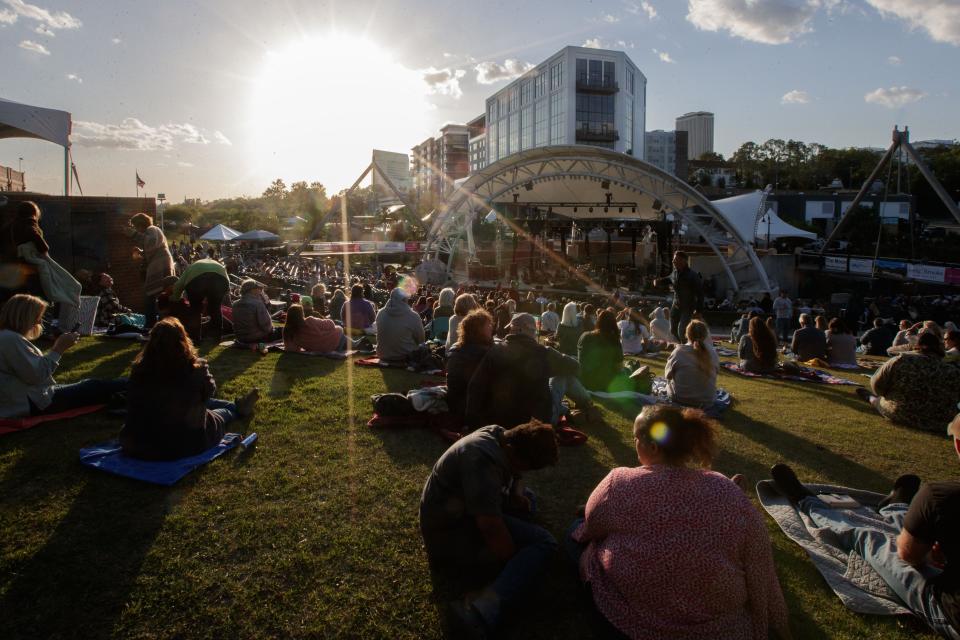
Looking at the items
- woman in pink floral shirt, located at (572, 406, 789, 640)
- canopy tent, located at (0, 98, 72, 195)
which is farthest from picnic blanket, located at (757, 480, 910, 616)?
canopy tent, located at (0, 98, 72, 195)

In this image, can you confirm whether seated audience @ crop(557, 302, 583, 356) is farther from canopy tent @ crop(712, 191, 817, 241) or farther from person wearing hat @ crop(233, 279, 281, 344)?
canopy tent @ crop(712, 191, 817, 241)

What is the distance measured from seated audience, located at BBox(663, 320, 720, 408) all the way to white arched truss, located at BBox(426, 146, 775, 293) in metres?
19.3

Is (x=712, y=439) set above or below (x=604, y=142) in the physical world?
below

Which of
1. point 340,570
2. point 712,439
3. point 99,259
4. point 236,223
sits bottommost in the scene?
point 340,570

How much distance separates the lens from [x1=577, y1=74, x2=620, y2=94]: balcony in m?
67.8

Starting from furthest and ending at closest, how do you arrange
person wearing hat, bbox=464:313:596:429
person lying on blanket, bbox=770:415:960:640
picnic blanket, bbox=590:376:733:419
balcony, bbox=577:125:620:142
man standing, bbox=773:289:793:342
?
balcony, bbox=577:125:620:142 < man standing, bbox=773:289:793:342 < picnic blanket, bbox=590:376:733:419 < person wearing hat, bbox=464:313:596:429 < person lying on blanket, bbox=770:415:960:640

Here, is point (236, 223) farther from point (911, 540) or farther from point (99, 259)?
point (911, 540)

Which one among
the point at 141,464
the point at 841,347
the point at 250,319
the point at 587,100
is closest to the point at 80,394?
the point at 141,464

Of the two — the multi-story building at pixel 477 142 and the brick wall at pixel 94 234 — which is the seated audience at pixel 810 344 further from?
the multi-story building at pixel 477 142

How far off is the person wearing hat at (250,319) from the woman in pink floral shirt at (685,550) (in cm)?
708

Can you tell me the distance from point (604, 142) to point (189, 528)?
72.4 metres

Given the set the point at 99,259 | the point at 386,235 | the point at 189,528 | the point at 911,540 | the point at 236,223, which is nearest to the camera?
the point at 911,540

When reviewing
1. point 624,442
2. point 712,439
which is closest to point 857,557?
point 712,439

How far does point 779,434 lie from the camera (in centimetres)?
548
